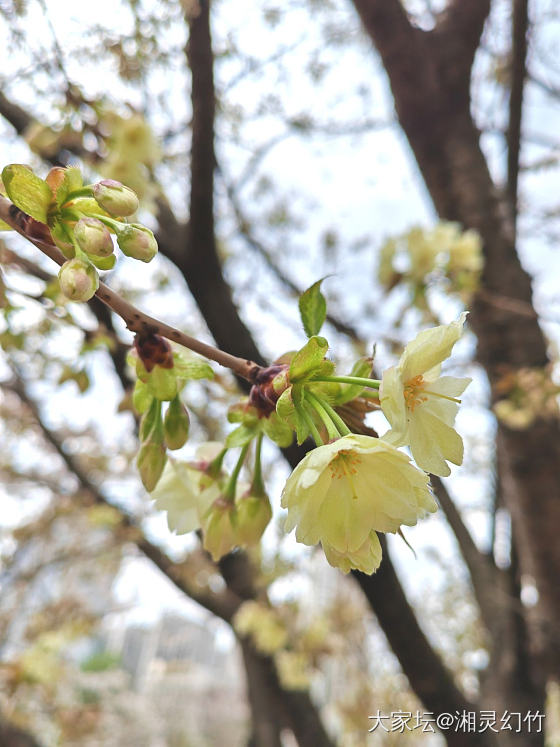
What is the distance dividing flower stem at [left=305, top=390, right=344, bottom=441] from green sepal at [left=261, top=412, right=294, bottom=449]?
0.03 meters

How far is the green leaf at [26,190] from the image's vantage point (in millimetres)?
295

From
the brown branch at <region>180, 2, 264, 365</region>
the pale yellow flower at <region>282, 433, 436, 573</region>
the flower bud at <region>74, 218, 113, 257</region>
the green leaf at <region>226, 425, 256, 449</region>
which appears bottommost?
the pale yellow flower at <region>282, 433, 436, 573</region>

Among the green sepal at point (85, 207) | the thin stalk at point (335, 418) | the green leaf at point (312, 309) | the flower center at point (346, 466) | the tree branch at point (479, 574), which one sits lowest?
the flower center at point (346, 466)

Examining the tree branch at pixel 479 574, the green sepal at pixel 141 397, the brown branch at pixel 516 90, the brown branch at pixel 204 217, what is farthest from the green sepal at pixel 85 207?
the brown branch at pixel 516 90

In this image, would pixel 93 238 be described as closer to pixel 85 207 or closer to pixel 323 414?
pixel 85 207

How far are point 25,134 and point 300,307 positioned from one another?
3.00ft

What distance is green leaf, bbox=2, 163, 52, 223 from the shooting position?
0.30 metres

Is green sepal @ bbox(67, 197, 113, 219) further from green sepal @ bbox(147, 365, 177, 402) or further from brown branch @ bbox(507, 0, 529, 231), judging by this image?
brown branch @ bbox(507, 0, 529, 231)

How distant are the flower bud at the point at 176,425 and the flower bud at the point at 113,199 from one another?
135 mm

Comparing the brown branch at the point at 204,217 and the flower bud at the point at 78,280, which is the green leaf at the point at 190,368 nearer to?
the flower bud at the point at 78,280

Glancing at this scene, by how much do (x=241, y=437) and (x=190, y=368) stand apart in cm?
6

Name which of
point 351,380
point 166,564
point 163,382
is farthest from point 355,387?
point 166,564

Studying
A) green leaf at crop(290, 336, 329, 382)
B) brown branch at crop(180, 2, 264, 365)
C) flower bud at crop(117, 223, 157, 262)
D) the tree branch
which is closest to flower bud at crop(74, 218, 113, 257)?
flower bud at crop(117, 223, 157, 262)

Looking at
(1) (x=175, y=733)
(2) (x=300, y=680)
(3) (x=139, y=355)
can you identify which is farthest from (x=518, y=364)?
(1) (x=175, y=733)
